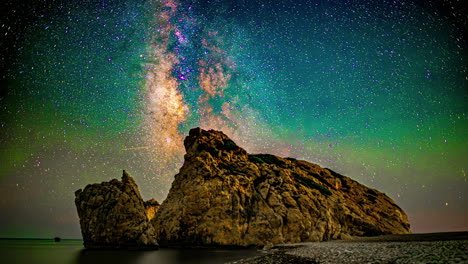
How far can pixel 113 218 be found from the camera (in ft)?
154

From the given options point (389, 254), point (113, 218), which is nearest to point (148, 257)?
point (113, 218)

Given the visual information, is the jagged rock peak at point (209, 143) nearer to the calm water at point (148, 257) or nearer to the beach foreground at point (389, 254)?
the calm water at point (148, 257)

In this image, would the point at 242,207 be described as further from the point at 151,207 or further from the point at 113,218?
the point at 151,207

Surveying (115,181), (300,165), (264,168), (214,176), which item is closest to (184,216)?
(214,176)

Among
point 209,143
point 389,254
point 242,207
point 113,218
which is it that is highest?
point 209,143

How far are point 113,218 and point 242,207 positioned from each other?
26.0 m

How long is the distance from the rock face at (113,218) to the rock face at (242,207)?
27.5 ft

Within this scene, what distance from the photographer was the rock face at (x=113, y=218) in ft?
151

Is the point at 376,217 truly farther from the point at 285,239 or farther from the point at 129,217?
the point at 129,217

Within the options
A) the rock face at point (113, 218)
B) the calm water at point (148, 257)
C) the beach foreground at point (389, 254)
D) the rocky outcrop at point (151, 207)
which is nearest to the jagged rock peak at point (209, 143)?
the rock face at point (113, 218)

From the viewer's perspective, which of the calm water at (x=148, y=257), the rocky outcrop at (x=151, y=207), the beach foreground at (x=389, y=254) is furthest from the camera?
the rocky outcrop at (x=151, y=207)

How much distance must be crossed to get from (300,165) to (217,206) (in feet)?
165

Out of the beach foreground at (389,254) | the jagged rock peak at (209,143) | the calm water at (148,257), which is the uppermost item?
the jagged rock peak at (209,143)

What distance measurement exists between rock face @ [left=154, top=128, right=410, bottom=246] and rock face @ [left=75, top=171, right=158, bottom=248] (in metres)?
8.37
